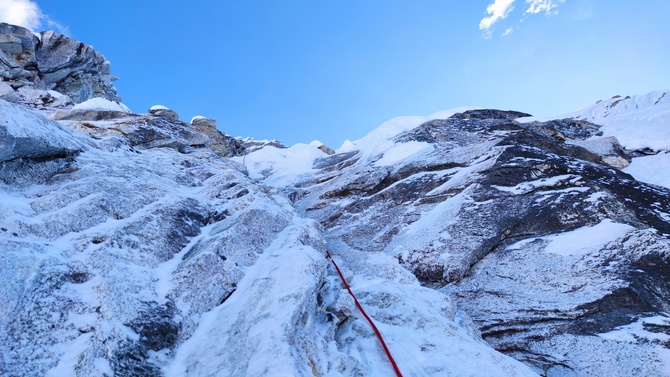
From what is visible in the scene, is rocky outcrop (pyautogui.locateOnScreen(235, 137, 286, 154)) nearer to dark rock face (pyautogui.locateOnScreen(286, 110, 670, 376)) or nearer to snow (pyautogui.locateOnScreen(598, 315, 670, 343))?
dark rock face (pyautogui.locateOnScreen(286, 110, 670, 376))

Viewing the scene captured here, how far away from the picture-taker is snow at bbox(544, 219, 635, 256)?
10.8m

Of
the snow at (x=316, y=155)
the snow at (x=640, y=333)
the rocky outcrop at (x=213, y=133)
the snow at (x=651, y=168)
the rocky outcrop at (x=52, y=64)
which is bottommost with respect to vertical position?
the snow at (x=640, y=333)

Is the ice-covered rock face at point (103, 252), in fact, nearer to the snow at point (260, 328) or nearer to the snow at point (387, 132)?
the snow at point (260, 328)

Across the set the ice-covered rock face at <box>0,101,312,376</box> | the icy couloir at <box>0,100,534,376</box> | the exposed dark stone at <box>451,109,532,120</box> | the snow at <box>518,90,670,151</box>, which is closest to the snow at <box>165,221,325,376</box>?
the icy couloir at <box>0,100,534,376</box>

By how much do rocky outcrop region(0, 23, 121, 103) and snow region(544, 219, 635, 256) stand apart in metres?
47.8

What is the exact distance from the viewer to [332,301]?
8203 mm

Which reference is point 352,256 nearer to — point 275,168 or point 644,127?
point 275,168

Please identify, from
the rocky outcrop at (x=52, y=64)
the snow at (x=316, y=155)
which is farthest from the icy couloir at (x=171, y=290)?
the rocky outcrop at (x=52, y=64)

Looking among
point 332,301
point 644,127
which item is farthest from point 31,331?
point 644,127

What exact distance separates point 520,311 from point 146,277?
9.43 meters

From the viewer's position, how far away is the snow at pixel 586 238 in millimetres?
10750

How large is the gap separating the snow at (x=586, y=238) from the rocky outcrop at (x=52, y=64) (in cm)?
4776

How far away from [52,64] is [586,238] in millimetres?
56213

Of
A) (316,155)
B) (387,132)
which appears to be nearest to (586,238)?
(387,132)
